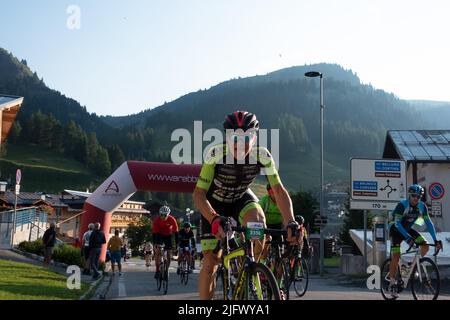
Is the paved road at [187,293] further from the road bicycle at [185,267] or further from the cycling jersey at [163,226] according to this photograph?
the cycling jersey at [163,226]

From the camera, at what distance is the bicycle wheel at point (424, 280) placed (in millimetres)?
8203

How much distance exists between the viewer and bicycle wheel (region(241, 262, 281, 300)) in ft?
12.5

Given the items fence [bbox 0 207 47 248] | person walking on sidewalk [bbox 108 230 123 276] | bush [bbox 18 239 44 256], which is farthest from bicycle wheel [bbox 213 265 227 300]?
fence [bbox 0 207 47 248]

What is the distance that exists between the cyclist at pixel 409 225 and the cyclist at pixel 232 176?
14.1 ft

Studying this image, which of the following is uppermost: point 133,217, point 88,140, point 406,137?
point 88,140

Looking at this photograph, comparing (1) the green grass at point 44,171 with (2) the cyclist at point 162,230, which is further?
(1) the green grass at point 44,171

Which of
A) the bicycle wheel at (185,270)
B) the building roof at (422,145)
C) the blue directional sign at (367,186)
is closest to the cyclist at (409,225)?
the bicycle wheel at (185,270)

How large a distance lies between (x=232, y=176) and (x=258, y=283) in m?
1.22

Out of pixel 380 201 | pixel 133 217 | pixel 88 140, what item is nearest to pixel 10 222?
pixel 380 201

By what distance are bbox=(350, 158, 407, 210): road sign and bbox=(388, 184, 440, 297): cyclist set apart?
9734mm

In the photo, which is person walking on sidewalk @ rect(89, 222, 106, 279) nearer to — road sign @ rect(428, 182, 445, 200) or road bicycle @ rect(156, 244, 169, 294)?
road bicycle @ rect(156, 244, 169, 294)

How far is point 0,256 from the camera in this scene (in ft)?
57.8
